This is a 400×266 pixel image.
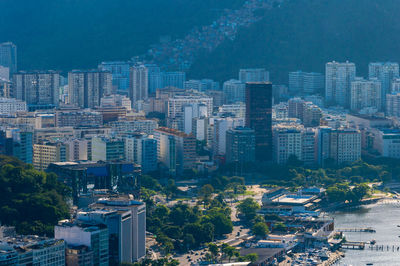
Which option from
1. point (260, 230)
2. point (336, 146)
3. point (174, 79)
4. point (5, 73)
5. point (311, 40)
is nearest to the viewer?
point (260, 230)

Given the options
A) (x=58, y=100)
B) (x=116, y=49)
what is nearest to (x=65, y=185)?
(x=58, y=100)

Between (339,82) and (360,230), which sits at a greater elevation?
(339,82)

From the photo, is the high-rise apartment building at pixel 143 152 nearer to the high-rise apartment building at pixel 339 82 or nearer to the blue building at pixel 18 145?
the blue building at pixel 18 145

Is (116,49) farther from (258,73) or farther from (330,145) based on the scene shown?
A: (330,145)

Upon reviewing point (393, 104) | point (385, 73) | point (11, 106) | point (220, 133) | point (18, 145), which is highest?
point (385, 73)

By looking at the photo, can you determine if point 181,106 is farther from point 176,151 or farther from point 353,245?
point 353,245

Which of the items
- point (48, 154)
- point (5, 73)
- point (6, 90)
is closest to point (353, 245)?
point (48, 154)

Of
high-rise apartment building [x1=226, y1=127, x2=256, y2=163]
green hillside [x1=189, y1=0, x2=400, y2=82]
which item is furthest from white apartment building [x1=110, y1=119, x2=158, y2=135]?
green hillside [x1=189, y1=0, x2=400, y2=82]

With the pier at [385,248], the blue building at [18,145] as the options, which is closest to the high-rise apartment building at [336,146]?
the blue building at [18,145]
